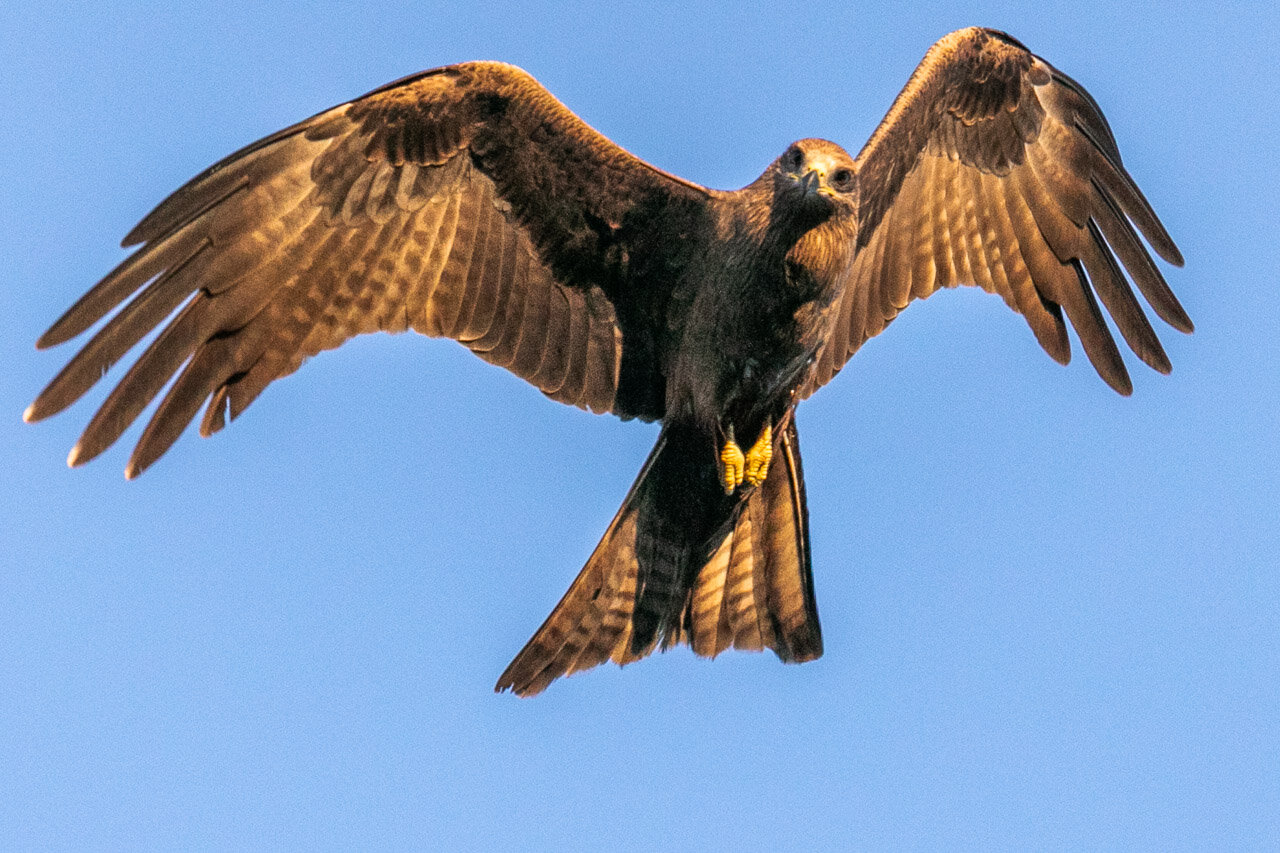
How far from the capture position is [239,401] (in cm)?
829

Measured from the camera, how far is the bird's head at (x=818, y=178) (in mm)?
7766

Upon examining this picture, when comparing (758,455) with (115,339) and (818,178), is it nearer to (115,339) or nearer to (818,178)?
(818,178)

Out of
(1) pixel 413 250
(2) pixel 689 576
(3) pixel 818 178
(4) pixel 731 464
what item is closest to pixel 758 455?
(4) pixel 731 464

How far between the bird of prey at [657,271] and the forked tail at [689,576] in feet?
0.04

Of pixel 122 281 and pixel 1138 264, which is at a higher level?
pixel 1138 264

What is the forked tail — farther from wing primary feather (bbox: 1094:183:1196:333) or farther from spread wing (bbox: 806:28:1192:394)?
wing primary feather (bbox: 1094:183:1196:333)

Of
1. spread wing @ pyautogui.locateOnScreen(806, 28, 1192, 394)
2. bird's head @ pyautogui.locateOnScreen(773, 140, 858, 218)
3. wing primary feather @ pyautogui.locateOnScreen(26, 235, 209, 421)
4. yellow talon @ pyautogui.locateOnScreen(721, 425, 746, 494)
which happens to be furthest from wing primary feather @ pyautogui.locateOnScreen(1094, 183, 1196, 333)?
wing primary feather @ pyautogui.locateOnScreen(26, 235, 209, 421)

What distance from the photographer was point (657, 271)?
8.84 m

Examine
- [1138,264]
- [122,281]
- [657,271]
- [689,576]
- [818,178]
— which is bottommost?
[689,576]

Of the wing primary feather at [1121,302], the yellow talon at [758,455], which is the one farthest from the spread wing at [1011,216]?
the yellow talon at [758,455]

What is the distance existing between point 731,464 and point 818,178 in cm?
167

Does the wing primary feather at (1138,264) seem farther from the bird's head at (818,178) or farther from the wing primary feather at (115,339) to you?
the wing primary feather at (115,339)

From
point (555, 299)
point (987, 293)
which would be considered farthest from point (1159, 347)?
point (555, 299)

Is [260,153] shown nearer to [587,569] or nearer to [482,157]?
[482,157]
